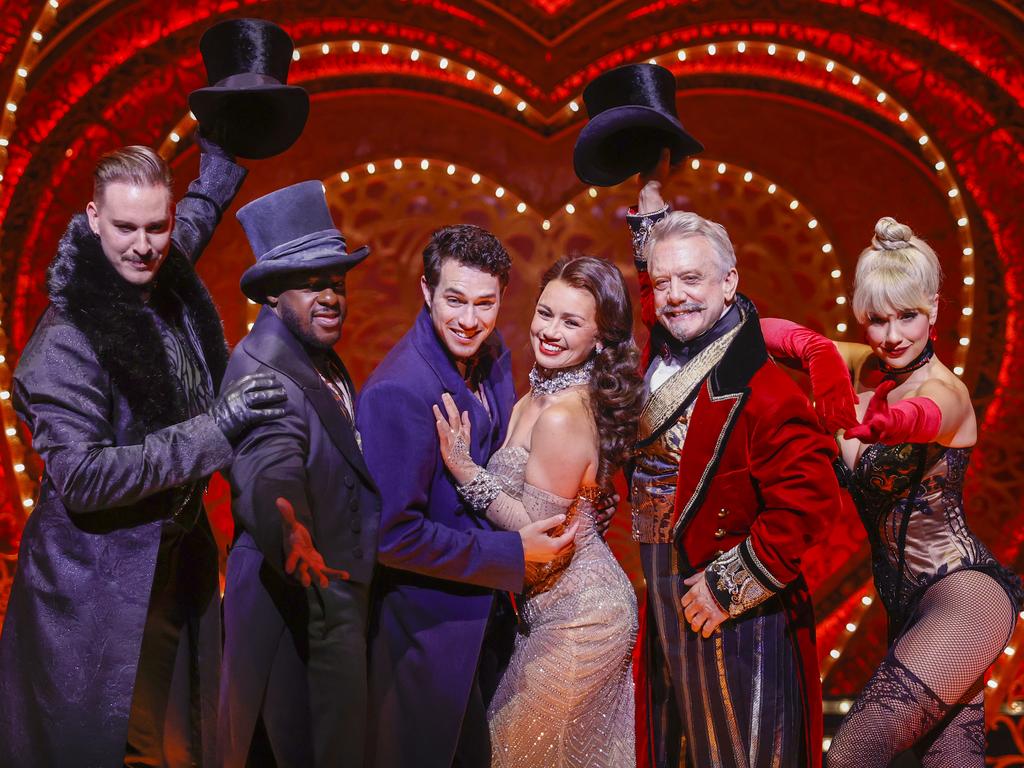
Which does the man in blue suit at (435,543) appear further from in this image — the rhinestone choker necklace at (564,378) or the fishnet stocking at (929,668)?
the fishnet stocking at (929,668)

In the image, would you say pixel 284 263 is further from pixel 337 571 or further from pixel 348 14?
pixel 348 14

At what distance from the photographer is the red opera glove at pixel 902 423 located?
3.42m

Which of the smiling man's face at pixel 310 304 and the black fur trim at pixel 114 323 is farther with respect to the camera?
the smiling man's face at pixel 310 304

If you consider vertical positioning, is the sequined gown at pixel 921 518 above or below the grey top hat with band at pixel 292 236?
below

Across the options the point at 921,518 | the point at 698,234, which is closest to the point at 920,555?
the point at 921,518

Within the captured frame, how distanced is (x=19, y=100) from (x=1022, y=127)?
443 cm

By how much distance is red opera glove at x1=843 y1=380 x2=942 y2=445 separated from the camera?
3.42 metres

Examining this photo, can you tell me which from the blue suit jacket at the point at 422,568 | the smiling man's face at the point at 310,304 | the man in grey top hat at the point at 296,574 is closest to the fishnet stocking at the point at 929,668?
the blue suit jacket at the point at 422,568

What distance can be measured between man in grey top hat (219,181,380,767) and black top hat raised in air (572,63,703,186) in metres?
1.10

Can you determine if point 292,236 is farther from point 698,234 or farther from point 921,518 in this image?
point 921,518

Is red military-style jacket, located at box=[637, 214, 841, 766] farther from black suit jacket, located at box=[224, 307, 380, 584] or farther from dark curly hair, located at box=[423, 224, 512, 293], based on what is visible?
black suit jacket, located at box=[224, 307, 380, 584]

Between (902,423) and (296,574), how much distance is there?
1.91m

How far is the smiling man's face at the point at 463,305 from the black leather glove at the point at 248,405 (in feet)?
1.98

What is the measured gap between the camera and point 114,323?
321cm
